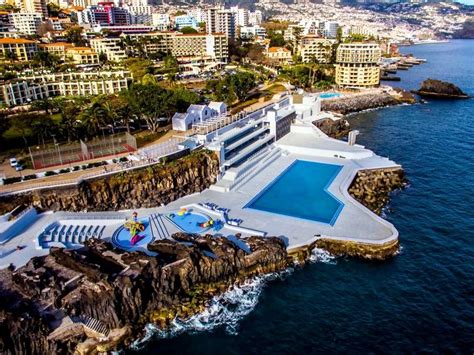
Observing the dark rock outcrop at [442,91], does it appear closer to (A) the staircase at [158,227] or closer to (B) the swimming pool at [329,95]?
(B) the swimming pool at [329,95]

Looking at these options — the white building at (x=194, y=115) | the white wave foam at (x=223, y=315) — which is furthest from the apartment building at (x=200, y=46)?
the white wave foam at (x=223, y=315)

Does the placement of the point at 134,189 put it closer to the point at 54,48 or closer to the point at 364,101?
the point at 364,101

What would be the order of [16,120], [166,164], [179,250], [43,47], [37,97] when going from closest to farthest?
[179,250] → [166,164] → [16,120] → [37,97] → [43,47]

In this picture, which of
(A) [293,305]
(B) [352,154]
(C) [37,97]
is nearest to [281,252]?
(A) [293,305]

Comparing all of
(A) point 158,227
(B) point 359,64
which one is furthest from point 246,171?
(B) point 359,64

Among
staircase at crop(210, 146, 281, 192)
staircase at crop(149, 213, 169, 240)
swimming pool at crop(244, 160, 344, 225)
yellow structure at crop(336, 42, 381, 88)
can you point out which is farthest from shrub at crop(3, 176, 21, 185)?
yellow structure at crop(336, 42, 381, 88)

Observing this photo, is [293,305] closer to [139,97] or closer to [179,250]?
[179,250]

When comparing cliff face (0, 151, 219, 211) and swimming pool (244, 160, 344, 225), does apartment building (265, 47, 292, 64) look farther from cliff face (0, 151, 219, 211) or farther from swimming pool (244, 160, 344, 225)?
cliff face (0, 151, 219, 211)
